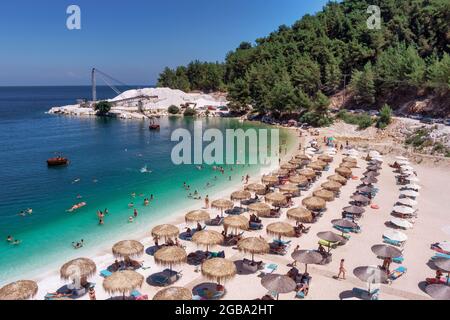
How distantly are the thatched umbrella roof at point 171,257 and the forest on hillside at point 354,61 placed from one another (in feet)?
171

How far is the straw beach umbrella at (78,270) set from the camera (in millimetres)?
15016

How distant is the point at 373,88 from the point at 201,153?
3710cm

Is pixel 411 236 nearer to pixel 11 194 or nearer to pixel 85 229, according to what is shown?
pixel 85 229

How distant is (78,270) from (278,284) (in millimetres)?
8620

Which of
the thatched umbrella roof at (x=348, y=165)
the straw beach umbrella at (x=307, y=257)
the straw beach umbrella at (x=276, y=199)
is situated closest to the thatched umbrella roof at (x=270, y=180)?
the straw beach umbrella at (x=276, y=199)

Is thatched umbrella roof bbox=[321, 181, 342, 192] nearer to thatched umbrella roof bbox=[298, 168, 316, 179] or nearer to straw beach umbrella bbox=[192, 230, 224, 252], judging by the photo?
thatched umbrella roof bbox=[298, 168, 316, 179]

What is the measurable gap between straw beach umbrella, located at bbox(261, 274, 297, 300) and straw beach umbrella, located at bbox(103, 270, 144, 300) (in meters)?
5.20

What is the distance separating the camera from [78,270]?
1511 centimetres

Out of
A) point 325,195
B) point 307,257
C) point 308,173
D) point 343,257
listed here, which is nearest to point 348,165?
point 308,173

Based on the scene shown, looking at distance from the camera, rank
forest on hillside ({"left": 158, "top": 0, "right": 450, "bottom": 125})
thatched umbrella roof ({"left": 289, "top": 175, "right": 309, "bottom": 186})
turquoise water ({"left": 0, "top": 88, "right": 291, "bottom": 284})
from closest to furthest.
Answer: turquoise water ({"left": 0, "top": 88, "right": 291, "bottom": 284}), thatched umbrella roof ({"left": 289, "top": 175, "right": 309, "bottom": 186}), forest on hillside ({"left": 158, "top": 0, "right": 450, "bottom": 125})

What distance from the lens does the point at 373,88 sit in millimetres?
65312

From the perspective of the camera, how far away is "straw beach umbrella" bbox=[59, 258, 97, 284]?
49.3ft

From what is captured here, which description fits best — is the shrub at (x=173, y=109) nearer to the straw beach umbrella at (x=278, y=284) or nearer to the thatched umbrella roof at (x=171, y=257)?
the thatched umbrella roof at (x=171, y=257)

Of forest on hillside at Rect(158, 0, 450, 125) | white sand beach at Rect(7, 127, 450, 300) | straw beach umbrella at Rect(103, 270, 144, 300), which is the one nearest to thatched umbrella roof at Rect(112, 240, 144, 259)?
white sand beach at Rect(7, 127, 450, 300)
